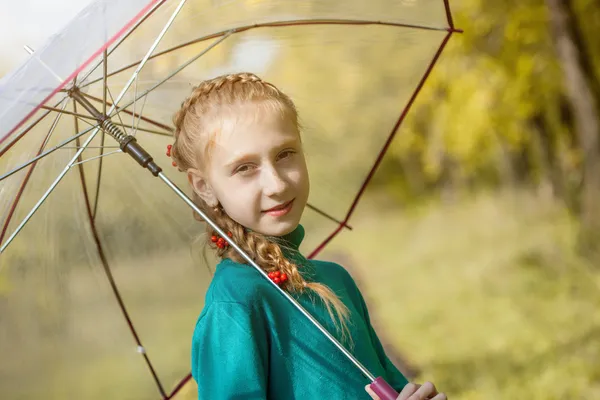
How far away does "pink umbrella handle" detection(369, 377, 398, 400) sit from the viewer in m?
1.20

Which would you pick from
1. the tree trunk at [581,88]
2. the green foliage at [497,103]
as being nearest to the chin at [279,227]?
the green foliage at [497,103]

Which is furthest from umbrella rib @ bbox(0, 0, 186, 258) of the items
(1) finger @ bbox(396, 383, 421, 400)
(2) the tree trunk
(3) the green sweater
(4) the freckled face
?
(2) the tree trunk

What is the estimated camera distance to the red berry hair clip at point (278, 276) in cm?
126

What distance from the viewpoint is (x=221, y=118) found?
4.15 feet

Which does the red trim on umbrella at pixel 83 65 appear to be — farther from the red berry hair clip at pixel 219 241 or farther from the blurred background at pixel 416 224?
the red berry hair clip at pixel 219 241

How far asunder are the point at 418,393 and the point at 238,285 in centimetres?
32

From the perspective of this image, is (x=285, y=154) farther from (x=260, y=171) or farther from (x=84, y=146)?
(x=84, y=146)

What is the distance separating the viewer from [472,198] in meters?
6.54

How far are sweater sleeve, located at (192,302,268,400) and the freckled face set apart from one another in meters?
0.16

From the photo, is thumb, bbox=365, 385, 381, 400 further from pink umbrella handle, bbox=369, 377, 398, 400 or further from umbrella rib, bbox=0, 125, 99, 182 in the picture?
umbrella rib, bbox=0, 125, 99, 182

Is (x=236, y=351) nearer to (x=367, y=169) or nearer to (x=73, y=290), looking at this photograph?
(x=73, y=290)

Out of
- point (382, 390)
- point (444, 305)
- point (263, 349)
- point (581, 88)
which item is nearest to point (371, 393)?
point (382, 390)

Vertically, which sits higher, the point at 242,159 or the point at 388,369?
the point at 242,159

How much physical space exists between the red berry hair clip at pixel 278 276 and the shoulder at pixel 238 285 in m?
0.01
